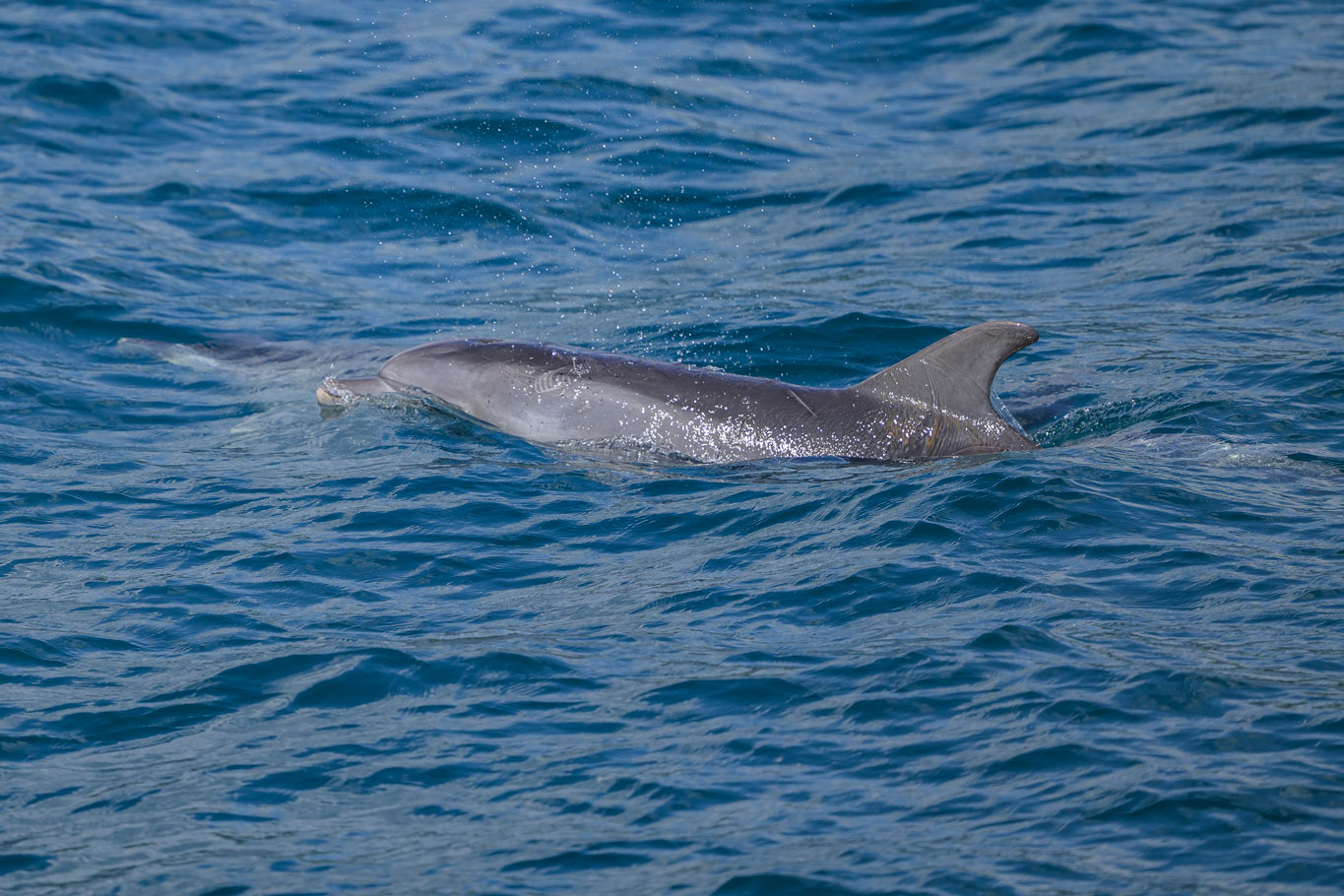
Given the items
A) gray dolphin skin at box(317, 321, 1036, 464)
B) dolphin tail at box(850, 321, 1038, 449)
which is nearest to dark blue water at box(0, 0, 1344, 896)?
gray dolphin skin at box(317, 321, 1036, 464)

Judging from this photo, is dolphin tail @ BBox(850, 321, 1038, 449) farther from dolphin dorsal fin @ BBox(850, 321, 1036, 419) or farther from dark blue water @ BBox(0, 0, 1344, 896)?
dark blue water @ BBox(0, 0, 1344, 896)

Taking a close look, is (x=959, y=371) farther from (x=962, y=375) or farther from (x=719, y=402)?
(x=719, y=402)

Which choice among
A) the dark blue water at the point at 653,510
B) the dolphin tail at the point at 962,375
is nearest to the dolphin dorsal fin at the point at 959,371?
the dolphin tail at the point at 962,375

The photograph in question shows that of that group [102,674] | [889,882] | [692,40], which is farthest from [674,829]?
[692,40]

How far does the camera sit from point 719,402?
1085 centimetres

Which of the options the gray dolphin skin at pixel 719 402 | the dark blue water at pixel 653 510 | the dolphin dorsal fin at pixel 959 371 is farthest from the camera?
the gray dolphin skin at pixel 719 402

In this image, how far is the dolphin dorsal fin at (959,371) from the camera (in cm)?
1019

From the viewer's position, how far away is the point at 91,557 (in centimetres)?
932

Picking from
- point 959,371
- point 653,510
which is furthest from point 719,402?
point 959,371

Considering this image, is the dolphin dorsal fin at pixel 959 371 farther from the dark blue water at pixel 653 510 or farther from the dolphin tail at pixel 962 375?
the dark blue water at pixel 653 510

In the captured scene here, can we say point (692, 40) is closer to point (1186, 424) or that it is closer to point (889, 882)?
point (1186, 424)

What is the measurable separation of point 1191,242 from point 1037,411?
19.4ft

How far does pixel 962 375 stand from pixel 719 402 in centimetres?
172

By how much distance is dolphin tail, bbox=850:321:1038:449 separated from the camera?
33.5ft
